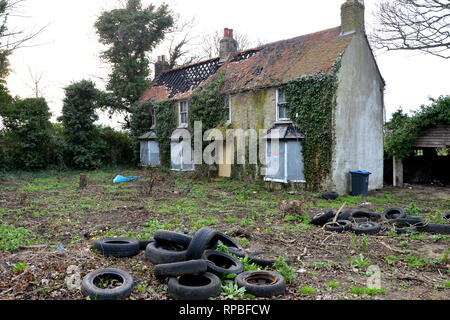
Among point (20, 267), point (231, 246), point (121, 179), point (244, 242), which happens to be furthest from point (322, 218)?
point (121, 179)

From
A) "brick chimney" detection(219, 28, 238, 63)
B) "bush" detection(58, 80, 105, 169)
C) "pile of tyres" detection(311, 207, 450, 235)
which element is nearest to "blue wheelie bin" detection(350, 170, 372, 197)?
"pile of tyres" detection(311, 207, 450, 235)

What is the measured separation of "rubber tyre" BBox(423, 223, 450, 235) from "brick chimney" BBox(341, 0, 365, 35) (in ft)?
37.4

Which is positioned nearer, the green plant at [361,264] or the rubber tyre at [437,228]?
the green plant at [361,264]

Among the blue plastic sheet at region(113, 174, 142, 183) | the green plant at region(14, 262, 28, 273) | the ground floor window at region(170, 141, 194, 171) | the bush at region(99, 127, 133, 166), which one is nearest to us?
the green plant at region(14, 262, 28, 273)

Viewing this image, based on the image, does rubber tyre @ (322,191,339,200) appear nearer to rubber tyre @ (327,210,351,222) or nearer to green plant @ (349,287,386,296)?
rubber tyre @ (327,210,351,222)

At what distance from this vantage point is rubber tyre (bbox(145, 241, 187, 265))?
5536 millimetres

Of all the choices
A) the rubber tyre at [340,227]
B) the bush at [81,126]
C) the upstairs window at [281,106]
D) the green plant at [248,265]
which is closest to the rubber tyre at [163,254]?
the green plant at [248,265]

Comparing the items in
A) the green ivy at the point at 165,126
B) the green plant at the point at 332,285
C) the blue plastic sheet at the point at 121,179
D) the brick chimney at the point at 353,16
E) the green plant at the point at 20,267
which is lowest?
the green plant at the point at 332,285

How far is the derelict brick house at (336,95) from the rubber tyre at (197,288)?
11700 millimetres

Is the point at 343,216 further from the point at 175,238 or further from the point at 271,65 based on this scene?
the point at 271,65

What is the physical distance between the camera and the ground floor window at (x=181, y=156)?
22672 millimetres

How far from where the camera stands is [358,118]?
17344 mm

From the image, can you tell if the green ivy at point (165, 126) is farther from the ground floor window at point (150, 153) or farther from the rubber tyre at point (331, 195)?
the rubber tyre at point (331, 195)

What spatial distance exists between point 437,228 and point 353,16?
12.0 m
